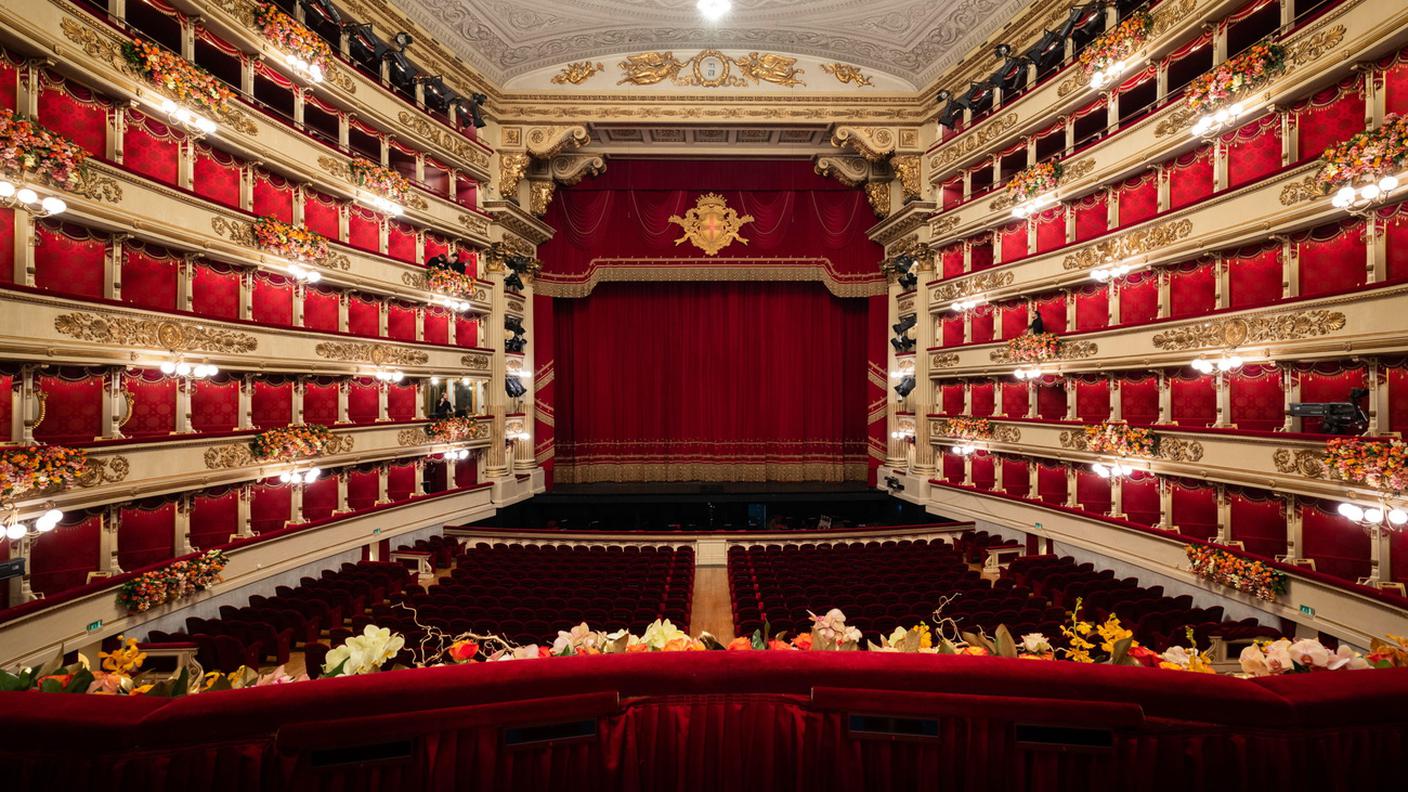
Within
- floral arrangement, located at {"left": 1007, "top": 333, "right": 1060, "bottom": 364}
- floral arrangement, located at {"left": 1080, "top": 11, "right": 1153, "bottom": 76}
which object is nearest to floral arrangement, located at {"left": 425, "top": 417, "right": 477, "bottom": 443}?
floral arrangement, located at {"left": 1007, "top": 333, "right": 1060, "bottom": 364}

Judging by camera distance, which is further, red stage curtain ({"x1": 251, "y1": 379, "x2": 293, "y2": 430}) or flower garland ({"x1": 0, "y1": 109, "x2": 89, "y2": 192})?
red stage curtain ({"x1": 251, "y1": 379, "x2": 293, "y2": 430})

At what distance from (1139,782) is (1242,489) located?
39.0 ft

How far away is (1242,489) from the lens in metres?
10.3

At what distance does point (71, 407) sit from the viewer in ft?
28.2

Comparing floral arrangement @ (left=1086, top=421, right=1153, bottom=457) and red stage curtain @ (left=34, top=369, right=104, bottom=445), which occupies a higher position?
red stage curtain @ (left=34, top=369, right=104, bottom=445)

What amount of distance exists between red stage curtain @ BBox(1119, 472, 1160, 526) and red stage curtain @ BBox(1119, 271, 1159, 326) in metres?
3.35

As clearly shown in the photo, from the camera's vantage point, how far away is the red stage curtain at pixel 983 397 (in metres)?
16.2

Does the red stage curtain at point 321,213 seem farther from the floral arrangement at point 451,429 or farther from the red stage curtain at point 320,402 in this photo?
the floral arrangement at point 451,429

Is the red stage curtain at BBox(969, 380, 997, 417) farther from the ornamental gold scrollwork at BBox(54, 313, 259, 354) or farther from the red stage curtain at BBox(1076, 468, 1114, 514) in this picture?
the ornamental gold scrollwork at BBox(54, 313, 259, 354)

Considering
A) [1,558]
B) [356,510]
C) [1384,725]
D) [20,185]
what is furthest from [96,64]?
[1384,725]

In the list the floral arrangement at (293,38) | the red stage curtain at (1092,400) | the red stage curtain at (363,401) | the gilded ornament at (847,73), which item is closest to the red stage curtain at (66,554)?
the red stage curtain at (363,401)

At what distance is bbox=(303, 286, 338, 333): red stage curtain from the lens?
1295cm

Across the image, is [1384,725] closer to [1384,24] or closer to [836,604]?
[836,604]

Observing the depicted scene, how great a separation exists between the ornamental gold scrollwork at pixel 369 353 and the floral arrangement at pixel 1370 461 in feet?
59.0
